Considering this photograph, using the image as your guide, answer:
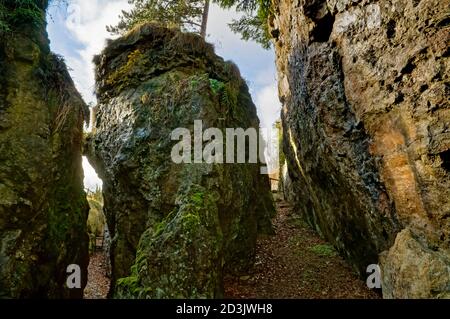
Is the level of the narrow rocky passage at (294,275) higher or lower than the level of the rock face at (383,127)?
lower

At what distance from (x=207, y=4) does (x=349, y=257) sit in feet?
38.9

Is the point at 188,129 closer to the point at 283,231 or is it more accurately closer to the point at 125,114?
the point at 125,114

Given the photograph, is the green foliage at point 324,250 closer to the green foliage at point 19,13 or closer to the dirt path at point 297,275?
the dirt path at point 297,275

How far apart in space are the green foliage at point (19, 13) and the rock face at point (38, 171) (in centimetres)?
11

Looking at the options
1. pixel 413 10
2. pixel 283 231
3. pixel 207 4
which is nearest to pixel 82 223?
pixel 283 231

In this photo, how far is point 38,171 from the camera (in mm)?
6910

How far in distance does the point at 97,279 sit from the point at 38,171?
640 centimetres

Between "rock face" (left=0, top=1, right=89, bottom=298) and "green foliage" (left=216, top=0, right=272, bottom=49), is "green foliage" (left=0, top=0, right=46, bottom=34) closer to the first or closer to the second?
"rock face" (left=0, top=1, right=89, bottom=298)

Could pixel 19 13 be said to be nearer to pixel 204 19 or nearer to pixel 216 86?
pixel 216 86

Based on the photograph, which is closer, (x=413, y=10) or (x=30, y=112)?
(x=413, y=10)

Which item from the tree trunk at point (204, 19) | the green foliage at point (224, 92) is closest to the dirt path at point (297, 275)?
the green foliage at point (224, 92)

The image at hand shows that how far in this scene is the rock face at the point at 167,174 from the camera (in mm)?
6270

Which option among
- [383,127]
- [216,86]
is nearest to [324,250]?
[383,127]
